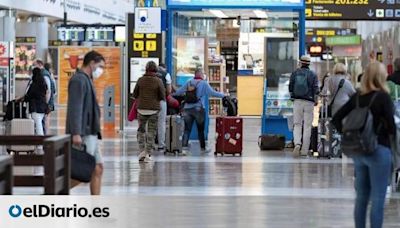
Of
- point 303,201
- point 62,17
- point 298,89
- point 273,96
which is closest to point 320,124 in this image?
point 298,89

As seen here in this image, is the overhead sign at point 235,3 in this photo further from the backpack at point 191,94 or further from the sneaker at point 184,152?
the sneaker at point 184,152

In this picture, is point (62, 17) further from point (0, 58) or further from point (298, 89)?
point (298, 89)

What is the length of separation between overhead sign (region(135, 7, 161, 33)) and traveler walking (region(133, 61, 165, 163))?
6052 millimetres

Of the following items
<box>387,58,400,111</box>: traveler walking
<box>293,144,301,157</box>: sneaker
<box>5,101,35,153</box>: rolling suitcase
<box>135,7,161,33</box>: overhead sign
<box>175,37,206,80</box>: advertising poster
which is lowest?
<box>293,144,301,157</box>: sneaker

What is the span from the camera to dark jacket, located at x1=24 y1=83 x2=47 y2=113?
1828cm

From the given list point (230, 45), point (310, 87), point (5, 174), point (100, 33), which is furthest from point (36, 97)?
point (100, 33)

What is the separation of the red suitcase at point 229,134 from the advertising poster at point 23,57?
79.3 ft

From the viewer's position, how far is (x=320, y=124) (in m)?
18.3

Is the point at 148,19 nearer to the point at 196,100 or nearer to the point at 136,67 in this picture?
the point at 136,67

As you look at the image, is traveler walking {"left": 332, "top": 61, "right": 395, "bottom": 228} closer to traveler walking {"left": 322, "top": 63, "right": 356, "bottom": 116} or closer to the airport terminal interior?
the airport terminal interior

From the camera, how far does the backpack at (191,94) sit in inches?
757

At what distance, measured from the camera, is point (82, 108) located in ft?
34.1

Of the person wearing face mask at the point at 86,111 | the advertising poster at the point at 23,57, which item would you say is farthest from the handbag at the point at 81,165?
the advertising poster at the point at 23,57

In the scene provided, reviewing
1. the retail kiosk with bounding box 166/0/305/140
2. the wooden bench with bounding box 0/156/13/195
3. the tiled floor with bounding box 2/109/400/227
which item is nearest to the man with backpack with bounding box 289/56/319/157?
the tiled floor with bounding box 2/109/400/227
